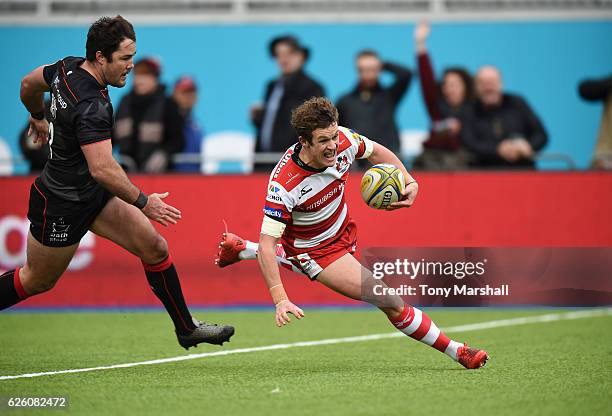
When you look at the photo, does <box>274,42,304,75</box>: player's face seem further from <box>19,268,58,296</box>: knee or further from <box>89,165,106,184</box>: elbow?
<box>89,165,106,184</box>: elbow

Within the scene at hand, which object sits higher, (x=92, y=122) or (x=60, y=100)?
(x=60, y=100)

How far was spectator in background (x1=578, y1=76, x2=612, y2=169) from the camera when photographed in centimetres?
1289

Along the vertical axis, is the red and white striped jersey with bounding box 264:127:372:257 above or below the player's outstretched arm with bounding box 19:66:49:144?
below

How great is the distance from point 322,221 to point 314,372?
1.07m

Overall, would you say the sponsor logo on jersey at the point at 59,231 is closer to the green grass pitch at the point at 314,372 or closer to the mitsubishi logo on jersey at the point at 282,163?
the green grass pitch at the point at 314,372

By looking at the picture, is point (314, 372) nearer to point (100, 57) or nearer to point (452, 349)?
point (452, 349)

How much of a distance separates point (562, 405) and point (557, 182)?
6.57 m

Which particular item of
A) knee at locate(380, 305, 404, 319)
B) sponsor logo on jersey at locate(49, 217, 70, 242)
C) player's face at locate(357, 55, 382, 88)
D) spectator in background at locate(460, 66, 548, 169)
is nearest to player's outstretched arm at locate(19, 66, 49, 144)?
sponsor logo on jersey at locate(49, 217, 70, 242)

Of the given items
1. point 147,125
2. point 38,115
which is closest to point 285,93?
point 147,125

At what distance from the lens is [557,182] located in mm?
12688

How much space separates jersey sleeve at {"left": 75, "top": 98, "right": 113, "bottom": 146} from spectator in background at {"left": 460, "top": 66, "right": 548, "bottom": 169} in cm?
645

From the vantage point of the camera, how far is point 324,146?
297 inches

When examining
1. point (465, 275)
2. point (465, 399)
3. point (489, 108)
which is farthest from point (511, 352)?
point (489, 108)

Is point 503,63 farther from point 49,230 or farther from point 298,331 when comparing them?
point 49,230
